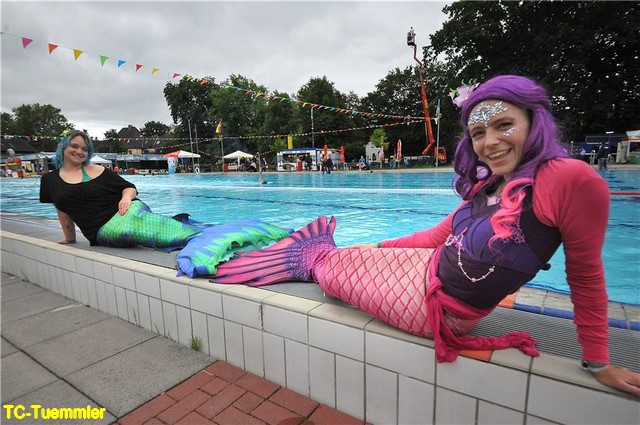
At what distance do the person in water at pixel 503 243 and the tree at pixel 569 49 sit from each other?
29.8m

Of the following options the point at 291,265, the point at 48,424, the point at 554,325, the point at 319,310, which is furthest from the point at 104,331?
the point at 554,325

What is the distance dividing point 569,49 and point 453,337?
109 ft

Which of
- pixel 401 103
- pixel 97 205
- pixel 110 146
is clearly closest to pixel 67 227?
pixel 97 205

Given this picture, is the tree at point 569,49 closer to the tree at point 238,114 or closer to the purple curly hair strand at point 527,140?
the tree at point 238,114

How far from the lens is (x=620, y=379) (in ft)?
3.56

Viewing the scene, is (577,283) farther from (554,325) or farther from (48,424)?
(48,424)

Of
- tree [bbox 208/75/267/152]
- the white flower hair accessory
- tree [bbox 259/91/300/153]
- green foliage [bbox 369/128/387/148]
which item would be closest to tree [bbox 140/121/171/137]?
tree [bbox 208/75/267/152]

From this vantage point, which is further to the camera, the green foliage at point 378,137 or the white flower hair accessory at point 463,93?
the green foliage at point 378,137

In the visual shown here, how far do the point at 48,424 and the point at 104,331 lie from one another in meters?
0.94

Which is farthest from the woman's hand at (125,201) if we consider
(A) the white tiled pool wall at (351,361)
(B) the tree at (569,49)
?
(B) the tree at (569,49)

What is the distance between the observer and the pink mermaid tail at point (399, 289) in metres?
1.37

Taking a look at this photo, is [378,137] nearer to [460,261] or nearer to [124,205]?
[124,205]

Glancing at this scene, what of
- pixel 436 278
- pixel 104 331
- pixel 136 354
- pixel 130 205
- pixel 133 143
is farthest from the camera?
pixel 133 143

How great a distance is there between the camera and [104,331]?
2639mm
